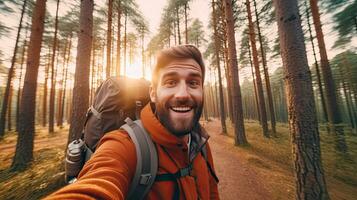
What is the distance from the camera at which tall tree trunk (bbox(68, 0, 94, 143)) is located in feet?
19.2

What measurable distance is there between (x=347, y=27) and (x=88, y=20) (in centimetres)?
1811

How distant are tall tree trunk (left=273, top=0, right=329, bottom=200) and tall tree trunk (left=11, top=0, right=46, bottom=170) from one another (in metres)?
9.79

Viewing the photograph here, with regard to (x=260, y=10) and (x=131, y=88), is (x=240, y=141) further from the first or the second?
(x=260, y=10)

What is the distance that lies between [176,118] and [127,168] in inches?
22.6

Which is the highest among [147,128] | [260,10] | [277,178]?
[260,10]

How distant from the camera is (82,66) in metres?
6.10

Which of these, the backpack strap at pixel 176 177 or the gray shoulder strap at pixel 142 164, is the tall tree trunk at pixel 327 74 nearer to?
the backpack strap at pixel 176 177

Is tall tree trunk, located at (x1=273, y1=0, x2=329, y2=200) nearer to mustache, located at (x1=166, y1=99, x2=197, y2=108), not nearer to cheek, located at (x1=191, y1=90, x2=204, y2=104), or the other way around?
cheek, located at (x1=191, y1=90, x2=204, y2=104)

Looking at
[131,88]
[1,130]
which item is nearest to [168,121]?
[131,88]

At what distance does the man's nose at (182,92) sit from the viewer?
1.56 m

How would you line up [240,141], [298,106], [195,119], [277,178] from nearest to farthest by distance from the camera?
[195,119] → [298,106] → [277,178] → [240,141]

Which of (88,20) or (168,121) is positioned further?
(88,20)

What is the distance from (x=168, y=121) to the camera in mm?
1552

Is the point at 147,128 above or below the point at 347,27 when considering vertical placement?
below
